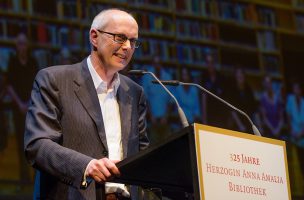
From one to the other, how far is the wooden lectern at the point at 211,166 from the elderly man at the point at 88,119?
0.62 ft

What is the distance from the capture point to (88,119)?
111 inches

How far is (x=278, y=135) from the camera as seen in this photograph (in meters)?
6.30

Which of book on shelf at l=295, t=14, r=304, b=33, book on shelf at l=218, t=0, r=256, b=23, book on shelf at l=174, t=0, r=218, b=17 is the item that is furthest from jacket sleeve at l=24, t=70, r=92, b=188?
book on shelf at l=295, t=14, r=304, b=33

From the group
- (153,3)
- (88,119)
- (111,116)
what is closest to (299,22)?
(153,3)

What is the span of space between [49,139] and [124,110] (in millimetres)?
420

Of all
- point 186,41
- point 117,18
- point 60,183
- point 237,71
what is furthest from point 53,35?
point 60,183

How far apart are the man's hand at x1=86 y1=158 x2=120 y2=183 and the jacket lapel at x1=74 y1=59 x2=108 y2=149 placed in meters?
0.37

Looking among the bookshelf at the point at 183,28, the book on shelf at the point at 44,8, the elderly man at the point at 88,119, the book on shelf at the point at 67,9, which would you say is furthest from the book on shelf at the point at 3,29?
the elderly man at the point at 88,119

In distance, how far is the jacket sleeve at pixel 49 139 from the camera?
254cm

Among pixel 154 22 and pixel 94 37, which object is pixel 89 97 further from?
pixel 154 22

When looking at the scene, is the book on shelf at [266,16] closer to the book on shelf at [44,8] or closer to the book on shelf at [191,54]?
the book on shelf at [191,54]

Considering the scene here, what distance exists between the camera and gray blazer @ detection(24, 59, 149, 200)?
262cm

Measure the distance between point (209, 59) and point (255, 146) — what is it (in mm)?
3655

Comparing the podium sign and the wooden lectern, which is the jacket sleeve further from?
the podium sign
